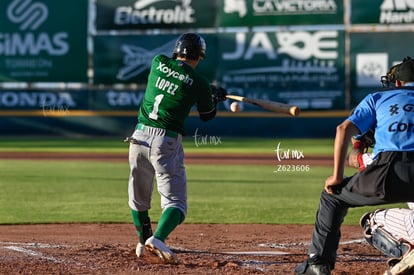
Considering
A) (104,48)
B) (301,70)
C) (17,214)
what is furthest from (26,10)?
(17,214)

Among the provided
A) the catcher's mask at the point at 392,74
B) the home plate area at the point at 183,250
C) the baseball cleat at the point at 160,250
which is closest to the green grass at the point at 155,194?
the home plate area at the point at 183,250

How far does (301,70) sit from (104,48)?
6228 millimetres

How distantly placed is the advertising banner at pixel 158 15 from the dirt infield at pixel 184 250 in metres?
17.3

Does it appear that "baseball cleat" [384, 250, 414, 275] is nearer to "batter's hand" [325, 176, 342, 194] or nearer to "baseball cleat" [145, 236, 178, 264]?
"batter's hand" [325, 176, 342, 194]

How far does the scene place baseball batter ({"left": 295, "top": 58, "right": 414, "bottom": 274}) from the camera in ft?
16.2

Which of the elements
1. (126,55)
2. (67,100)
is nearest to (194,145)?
(126,55)

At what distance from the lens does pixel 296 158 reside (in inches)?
739

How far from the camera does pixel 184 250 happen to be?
700cm

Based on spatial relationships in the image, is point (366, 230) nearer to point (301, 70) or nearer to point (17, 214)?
point (17, 214)

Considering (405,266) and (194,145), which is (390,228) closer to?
(405,266)

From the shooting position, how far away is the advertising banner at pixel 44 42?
26.3 metres

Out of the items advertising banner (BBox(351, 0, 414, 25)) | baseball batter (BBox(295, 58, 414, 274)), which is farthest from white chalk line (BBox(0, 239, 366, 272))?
advertising banner (BBox(351, 0, 414, 25))

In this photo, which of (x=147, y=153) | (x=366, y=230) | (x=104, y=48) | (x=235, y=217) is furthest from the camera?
(x=104, y=48)

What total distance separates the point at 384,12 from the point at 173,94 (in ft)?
61.3
